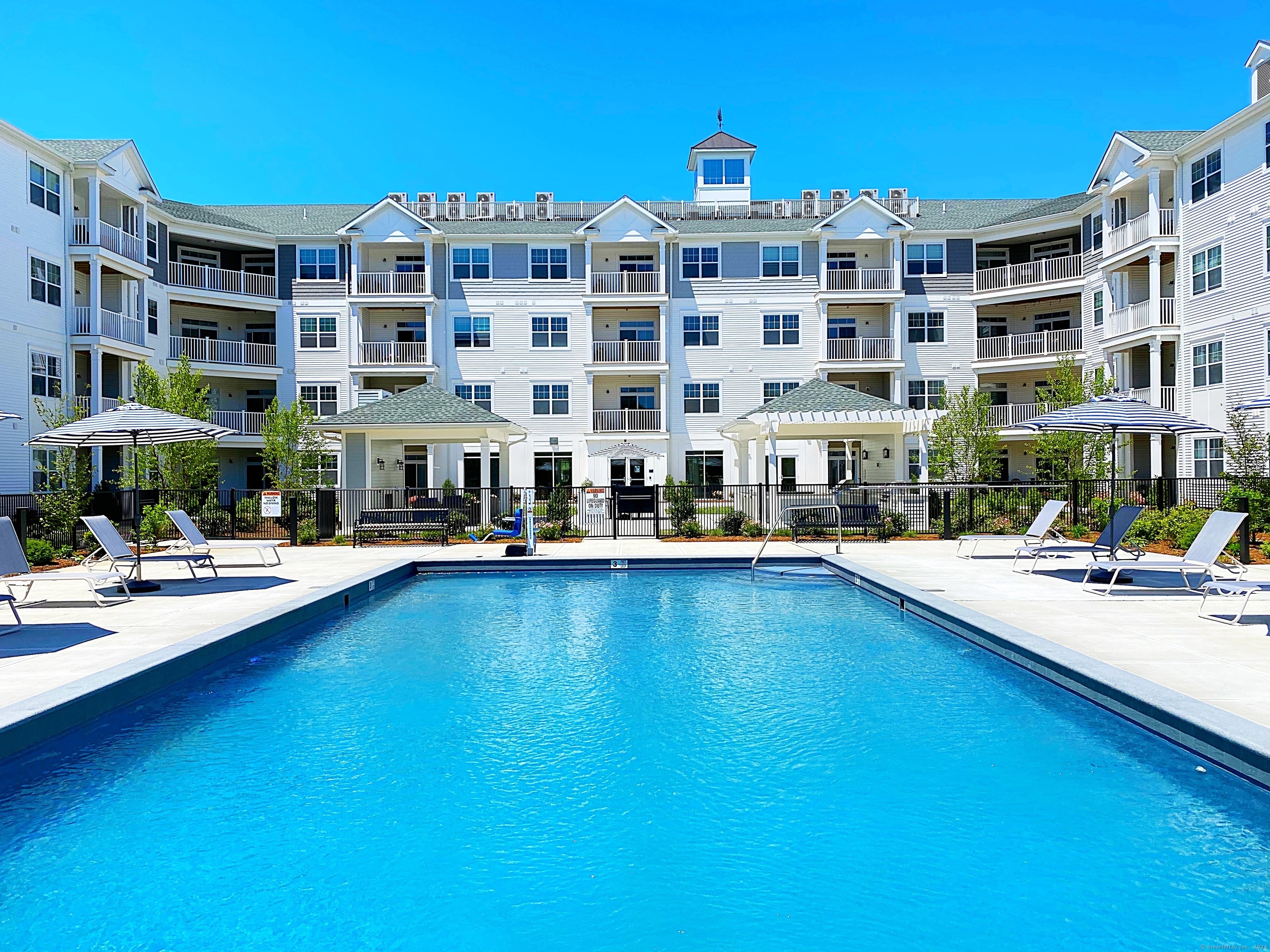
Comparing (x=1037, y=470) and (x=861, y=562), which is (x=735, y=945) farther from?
(x=1037, y=470)

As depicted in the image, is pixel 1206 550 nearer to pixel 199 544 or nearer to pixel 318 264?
pixel 199 544

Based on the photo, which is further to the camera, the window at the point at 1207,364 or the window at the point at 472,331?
the window at the point at 472,331

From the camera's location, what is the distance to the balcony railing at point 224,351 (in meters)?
35.7

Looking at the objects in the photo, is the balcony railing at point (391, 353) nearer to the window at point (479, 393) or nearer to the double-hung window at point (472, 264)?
the window at point (479, 393)

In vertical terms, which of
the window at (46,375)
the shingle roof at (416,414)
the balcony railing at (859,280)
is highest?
the balcony railing at (859,280)

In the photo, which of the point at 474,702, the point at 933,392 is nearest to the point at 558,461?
the point at 933,392

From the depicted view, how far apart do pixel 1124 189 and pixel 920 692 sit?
104ft

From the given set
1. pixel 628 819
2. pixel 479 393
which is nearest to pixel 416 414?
pixel 479 393

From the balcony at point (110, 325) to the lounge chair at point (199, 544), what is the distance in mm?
11820

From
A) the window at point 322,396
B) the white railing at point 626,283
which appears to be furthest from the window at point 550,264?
the window at point 322,396

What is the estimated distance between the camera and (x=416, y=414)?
25.0 m

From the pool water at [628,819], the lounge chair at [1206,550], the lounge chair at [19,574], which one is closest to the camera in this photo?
the pool water at [628,819]

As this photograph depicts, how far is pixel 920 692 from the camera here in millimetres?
7570

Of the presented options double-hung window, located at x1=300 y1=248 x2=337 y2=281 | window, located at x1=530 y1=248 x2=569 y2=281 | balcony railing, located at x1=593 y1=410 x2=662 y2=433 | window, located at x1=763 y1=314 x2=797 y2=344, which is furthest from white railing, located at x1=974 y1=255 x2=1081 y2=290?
double-hung window, located at x1=300 y1=248 x2=337 y2=281
